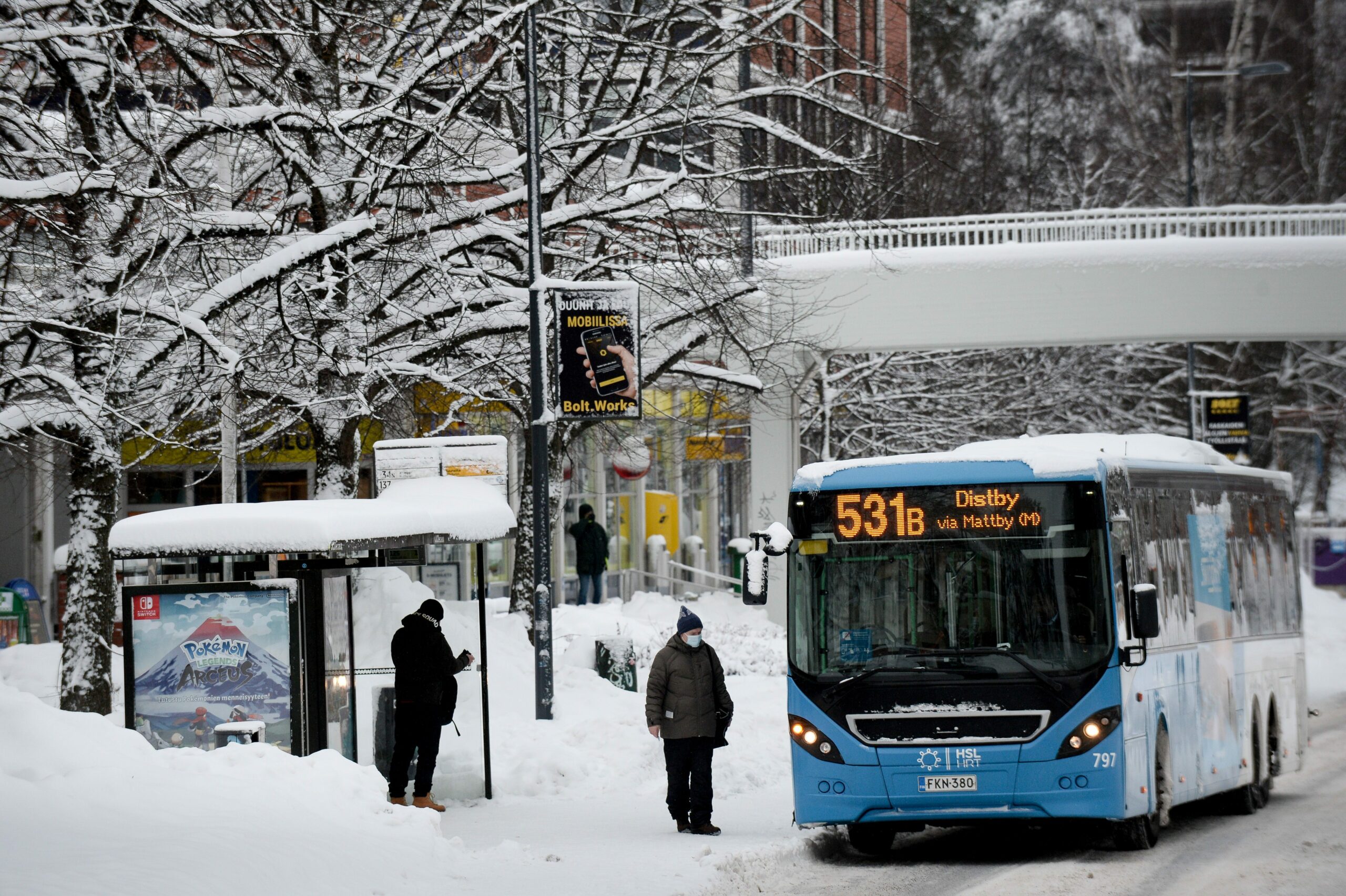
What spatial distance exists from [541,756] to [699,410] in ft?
68.5

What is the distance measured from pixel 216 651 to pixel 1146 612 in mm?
6058

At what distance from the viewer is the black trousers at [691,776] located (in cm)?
1295

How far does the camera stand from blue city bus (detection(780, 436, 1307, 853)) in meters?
11.8

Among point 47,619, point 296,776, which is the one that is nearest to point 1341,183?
point 47,619

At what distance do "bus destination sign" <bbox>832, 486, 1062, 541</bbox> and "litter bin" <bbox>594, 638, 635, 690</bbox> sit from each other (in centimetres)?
962

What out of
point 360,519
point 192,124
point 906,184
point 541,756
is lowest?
point 541,756

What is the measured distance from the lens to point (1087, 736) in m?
11.7

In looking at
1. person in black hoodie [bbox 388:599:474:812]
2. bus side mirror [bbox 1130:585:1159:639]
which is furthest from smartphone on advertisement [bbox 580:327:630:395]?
bus side mirror [bbox 1130:585:1159:639]

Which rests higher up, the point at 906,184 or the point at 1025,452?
Answer: the point at 906,184

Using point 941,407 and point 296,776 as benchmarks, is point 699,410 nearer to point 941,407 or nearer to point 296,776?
point 941,407

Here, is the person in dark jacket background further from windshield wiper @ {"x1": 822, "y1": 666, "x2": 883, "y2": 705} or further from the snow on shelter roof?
windshield wiper @ {"x1": 822, "y1": 666, "x2": 883, "y2": 705}

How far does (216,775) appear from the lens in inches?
427

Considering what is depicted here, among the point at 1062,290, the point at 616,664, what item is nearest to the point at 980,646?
the point at 616,664

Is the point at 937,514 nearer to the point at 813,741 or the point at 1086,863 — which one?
the point at 813,741
